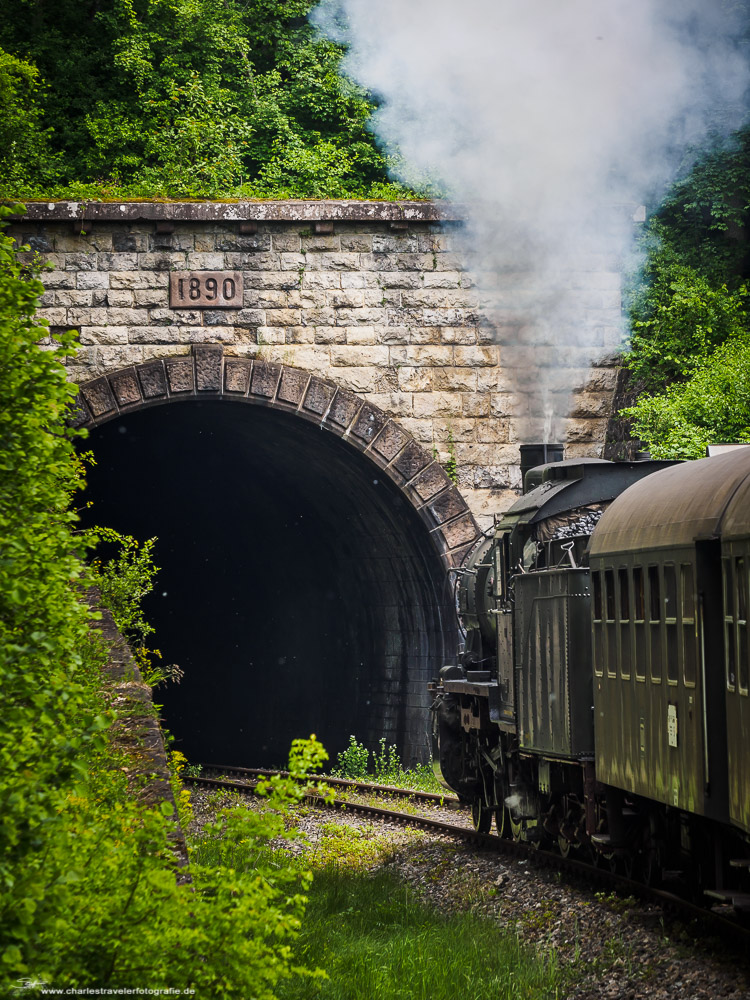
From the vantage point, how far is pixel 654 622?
7.76 metres

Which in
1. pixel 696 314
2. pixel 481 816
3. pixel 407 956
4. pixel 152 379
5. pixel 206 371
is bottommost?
pixel 407 956

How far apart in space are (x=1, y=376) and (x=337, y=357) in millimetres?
12252

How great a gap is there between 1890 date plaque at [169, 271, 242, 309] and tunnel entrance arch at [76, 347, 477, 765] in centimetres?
69

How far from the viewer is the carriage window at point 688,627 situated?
275 inches

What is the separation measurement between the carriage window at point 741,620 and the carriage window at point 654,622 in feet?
4.31

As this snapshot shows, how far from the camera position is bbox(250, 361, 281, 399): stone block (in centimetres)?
1694

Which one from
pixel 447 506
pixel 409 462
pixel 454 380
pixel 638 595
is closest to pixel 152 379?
pixel 409 462

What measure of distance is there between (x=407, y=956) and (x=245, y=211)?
11.6 meters

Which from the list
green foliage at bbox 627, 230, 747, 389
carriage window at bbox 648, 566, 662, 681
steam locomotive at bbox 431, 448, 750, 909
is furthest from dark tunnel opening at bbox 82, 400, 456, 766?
carriage window at bbox 648, 566, 662, 681

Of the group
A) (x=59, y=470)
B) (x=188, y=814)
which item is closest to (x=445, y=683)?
(x=188, y=814)

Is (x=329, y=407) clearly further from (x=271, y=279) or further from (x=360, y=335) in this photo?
(x=271, y=279)

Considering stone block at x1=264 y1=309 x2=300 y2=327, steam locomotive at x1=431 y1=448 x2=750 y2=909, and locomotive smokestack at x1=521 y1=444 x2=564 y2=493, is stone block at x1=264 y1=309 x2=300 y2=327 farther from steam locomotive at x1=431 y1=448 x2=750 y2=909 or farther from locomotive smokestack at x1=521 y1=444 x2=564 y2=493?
steam locomotive at x1=431 y1=448 x2=750 y2=909

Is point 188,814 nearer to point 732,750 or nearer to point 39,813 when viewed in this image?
point 732,750

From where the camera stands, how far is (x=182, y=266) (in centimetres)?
1712
